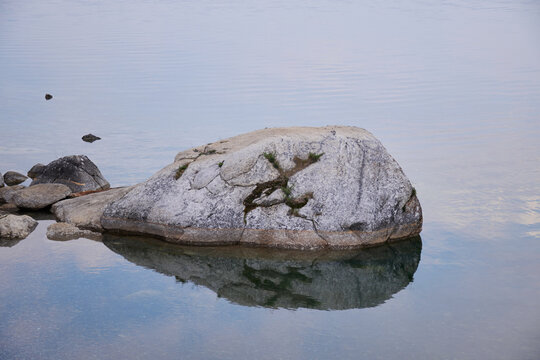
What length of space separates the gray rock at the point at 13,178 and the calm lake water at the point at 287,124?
1327 mm

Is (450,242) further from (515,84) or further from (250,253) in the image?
(515,84)

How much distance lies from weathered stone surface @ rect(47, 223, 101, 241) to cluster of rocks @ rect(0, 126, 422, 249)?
0.02 meters

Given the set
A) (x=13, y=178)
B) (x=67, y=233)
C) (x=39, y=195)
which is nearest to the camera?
(x=67, y=233)

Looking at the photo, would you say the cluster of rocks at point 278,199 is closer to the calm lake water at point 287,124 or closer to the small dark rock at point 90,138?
the calm lake water at point 287,124

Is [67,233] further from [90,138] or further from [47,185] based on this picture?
[90,138]

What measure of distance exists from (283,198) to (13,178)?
26.2 ft

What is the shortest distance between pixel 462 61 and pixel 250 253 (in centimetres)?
2611

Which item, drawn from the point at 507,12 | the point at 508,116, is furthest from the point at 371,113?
the point at 507,12

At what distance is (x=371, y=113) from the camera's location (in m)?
25.5

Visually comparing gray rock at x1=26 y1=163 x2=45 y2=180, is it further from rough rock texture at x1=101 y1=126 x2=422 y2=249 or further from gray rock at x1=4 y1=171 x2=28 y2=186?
rough rock texture at x1=101 y1=126 x2=422 y2=249

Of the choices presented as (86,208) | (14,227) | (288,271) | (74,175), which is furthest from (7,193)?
(288,271)

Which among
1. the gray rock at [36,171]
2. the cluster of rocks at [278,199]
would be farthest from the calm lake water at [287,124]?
the gray rock at [36,171]

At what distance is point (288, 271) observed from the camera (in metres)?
13.4

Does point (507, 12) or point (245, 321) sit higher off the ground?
point (507, 12)
